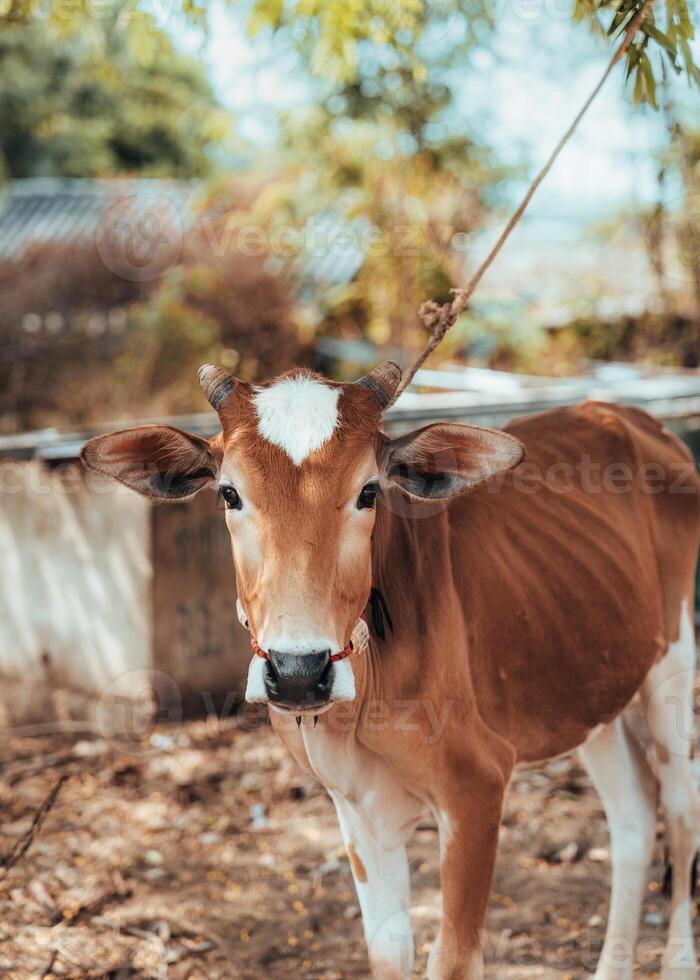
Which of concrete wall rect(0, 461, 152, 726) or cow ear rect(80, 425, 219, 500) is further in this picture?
concrete wall rect(0, 461, 152, 726)

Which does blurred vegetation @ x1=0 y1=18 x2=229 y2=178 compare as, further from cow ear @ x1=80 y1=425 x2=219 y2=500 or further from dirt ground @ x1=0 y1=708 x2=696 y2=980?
cow ear @ x1=80 y1=425 x2=219 y2=500

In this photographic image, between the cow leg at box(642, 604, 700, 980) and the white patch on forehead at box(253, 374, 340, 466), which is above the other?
the white patch on forehead at box(253, 374, 340, 466)

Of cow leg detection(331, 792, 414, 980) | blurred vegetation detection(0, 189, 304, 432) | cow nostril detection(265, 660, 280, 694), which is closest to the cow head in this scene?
cow nostril detection(265, 660, 280, 694)

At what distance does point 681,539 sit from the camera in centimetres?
389

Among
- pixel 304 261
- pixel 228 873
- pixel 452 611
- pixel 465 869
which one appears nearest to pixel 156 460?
pixel 452 611

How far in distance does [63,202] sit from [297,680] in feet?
87.8

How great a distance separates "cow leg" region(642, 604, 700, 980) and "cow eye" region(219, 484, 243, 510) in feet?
6.33

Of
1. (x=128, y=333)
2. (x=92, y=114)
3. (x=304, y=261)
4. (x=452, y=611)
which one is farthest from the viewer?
(x=92, y=114)

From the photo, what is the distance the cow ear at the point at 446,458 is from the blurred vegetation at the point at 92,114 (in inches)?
738

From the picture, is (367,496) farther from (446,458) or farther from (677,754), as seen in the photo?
(677,754)

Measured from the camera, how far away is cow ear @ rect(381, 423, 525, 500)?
105 inches

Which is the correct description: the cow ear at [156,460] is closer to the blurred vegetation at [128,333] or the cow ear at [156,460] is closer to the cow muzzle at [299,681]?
Result: the cow muzzle at [299,681]

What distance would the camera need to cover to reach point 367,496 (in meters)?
2.61

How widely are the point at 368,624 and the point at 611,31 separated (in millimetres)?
1916
